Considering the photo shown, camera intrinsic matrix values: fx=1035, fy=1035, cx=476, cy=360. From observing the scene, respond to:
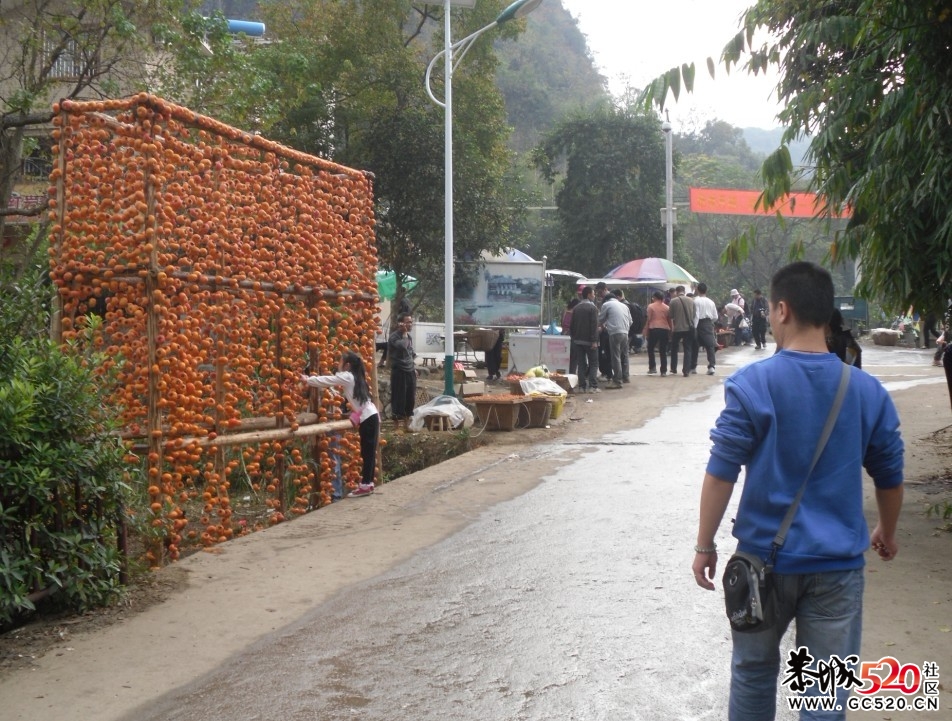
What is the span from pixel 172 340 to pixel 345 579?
2.17 metres

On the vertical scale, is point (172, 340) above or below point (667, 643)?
above

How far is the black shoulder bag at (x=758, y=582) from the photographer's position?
3246mm

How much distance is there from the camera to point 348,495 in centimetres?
1041

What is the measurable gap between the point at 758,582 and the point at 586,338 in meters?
15.5

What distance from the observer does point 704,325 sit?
72.1 ft

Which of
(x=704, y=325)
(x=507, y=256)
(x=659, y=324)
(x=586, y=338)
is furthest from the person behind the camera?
(x=507, y=256)

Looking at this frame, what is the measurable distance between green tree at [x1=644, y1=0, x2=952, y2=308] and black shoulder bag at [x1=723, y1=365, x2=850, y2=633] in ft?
12.0

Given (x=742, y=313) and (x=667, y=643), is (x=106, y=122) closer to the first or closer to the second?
(x=667, y=643)

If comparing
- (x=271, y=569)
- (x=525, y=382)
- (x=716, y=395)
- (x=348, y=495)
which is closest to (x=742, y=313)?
(x=716, y=395)

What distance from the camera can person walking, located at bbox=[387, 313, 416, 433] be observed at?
594 inches

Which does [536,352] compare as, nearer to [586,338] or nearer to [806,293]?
[586,338]

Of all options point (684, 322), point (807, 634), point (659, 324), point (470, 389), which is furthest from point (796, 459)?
point (659, 324)

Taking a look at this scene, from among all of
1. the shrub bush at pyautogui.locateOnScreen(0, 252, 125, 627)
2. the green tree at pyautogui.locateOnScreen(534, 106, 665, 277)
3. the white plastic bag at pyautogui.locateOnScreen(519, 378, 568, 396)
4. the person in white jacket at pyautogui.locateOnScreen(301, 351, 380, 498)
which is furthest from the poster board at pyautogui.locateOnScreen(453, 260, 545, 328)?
the green tree at pyautogui.locateOnScreen(534, 106, 665, 277)

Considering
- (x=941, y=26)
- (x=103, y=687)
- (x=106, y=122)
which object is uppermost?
(x=941, y=26)
